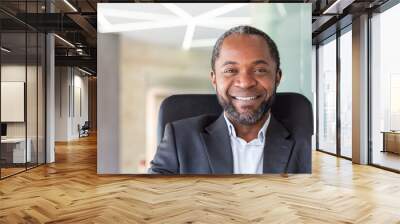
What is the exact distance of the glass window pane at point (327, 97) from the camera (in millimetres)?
10367

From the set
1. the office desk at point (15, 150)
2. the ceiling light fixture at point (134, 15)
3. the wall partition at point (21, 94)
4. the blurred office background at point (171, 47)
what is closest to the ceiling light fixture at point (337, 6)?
the blurred office background at point (171, 47)

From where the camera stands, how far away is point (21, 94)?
7238 millimetres

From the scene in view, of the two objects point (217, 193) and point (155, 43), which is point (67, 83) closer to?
point (155, 43)

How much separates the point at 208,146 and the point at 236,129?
0.49 metres

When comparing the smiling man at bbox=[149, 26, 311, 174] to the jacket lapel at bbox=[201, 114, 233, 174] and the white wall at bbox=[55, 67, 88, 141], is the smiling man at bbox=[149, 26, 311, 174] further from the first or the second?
the white wall at bbox=[55, 67, 88, 141]

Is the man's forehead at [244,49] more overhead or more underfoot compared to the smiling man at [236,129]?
more overhead

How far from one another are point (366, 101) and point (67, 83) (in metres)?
11.9

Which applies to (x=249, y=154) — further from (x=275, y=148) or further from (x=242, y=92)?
(x=242, y=92)

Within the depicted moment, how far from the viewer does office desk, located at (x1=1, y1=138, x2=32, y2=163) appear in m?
6.67

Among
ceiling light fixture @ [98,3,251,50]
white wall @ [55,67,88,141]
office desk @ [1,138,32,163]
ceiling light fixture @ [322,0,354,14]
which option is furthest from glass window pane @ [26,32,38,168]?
white wall @ [55,67,88,141]

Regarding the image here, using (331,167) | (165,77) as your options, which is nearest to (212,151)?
(165,77)

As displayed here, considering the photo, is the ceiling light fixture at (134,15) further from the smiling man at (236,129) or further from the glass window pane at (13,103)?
the glass window pane at (13,103)

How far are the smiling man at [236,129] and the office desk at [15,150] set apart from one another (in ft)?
8.74

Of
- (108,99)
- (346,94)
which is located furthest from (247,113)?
(346,94)
